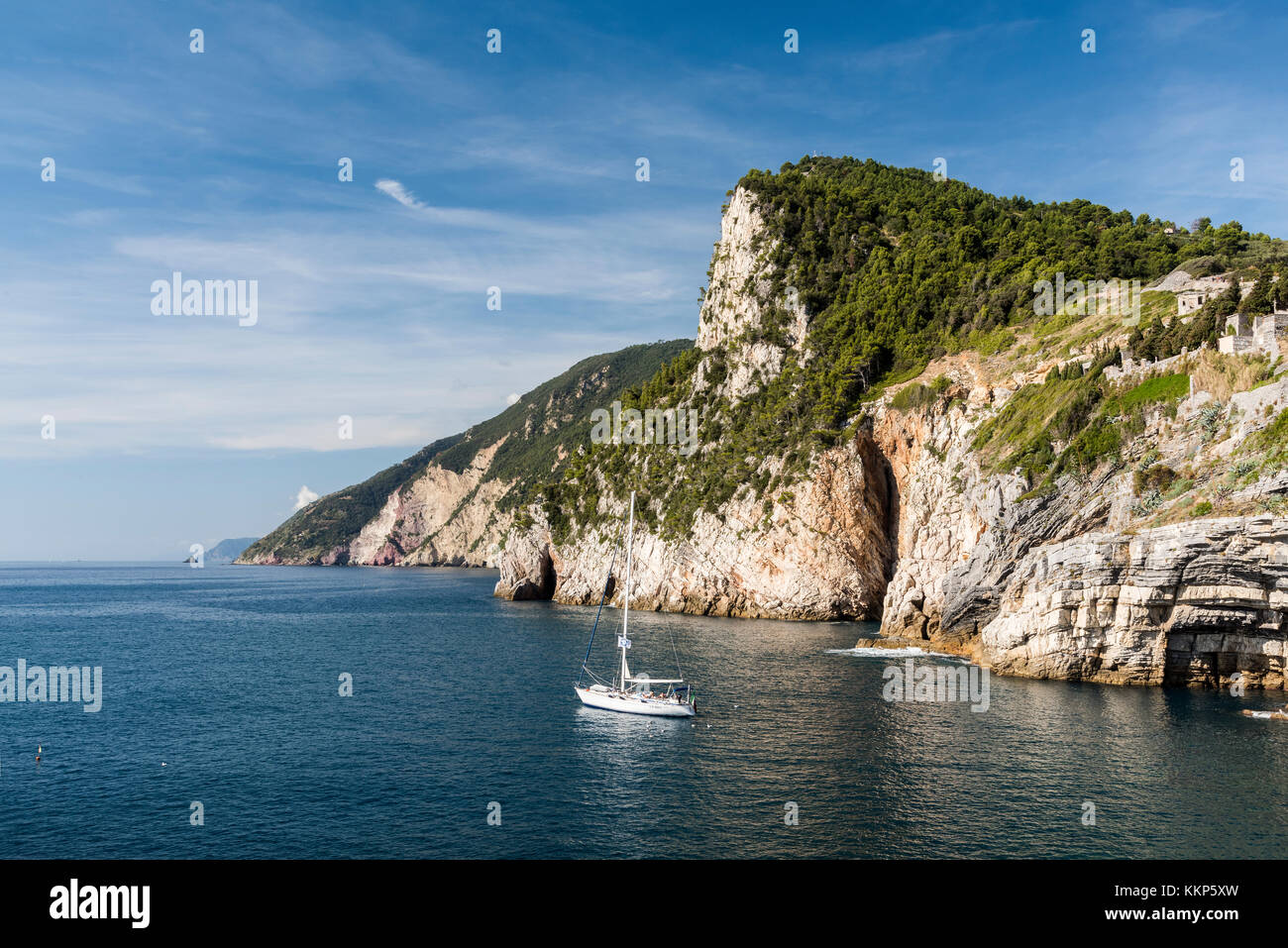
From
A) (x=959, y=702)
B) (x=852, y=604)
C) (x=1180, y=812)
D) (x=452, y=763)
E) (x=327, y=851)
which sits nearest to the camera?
(x=327, y=851)

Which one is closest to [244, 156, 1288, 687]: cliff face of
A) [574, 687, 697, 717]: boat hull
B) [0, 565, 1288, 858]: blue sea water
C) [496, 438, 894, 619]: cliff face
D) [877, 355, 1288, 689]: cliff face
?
[877, 355, 1288, 689]: cliff face

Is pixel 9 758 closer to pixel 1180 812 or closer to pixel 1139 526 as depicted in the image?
pixel 1180 812

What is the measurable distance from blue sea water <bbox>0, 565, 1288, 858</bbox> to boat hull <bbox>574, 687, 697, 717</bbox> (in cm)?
61

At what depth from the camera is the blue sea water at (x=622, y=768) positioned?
26.9m

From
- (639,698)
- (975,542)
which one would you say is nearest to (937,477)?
(975,542)

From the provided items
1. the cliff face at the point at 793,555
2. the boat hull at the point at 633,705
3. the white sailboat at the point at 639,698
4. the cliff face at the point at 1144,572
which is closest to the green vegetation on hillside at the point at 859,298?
the cliff face at the point at 793,555

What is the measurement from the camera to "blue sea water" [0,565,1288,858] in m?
26.9

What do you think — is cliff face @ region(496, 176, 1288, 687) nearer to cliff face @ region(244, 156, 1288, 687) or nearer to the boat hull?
cliff face @ region(244, 156, 1288, 687)

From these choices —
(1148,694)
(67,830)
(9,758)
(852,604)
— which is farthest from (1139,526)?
(9,758)

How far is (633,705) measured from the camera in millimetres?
44750

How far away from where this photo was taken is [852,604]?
3307 inches

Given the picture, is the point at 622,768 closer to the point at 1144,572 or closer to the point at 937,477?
the point at 1144,572

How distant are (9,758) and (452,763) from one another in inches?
839
